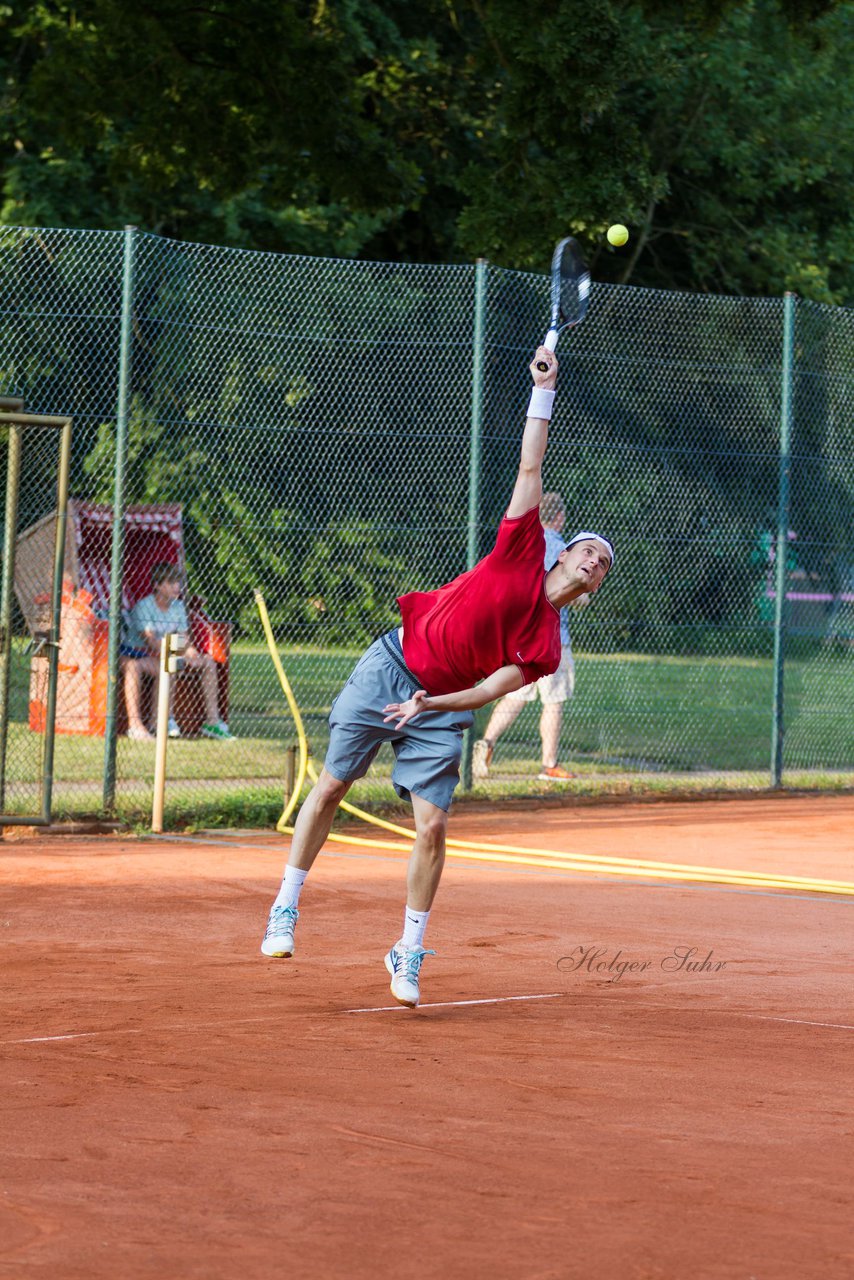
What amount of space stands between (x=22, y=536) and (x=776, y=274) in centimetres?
1612

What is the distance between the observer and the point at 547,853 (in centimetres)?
948

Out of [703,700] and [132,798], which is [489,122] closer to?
[703,700]

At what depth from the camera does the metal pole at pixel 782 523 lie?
13125 mm

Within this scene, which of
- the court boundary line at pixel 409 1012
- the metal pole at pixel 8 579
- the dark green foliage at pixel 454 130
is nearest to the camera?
the court boundary line at pixel 409 1012

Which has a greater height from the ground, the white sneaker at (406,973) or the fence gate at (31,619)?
the fence gate at (31,619)

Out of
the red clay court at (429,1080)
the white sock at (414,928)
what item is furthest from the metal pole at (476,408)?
the white sock at (414,928)

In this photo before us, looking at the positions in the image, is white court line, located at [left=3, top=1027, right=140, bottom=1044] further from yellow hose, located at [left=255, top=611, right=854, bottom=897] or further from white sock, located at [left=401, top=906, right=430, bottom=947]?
yellow hose, located at [left=255, top=611, right=854, bottom=897]

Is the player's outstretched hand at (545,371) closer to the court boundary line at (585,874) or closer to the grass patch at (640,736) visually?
the court boundary line at (585,874)

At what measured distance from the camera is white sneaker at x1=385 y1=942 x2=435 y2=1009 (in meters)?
6.12

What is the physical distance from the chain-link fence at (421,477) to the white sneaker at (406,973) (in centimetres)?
443

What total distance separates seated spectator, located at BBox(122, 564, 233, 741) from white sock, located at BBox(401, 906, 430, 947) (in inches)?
241

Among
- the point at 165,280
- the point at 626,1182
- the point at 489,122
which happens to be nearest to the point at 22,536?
the point at 165,280

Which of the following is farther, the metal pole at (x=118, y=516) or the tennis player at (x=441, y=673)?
the metal pole at (x=118, y=516)

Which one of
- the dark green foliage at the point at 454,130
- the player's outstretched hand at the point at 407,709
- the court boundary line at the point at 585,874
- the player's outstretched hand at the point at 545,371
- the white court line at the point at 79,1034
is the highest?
the dark green foliage at the point at 454,130
